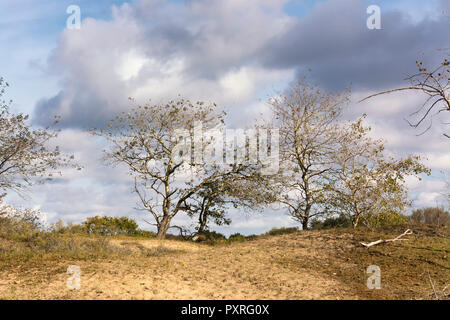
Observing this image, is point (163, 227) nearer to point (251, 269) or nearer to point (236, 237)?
point (236, 237)

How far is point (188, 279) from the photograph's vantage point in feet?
29.5

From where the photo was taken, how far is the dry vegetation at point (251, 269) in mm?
8344

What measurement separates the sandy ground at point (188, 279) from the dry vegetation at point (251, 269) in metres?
0.02

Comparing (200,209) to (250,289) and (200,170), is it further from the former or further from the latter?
(250,289)

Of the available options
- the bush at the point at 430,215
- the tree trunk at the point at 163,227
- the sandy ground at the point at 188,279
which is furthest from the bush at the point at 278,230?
the sandy ground at the point at 188,279

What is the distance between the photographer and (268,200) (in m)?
19.4

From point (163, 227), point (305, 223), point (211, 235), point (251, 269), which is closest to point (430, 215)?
point (305, 223)

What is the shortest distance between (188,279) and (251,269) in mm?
1803

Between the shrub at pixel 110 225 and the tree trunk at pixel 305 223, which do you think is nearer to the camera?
the tree trunk at pixel 305 223

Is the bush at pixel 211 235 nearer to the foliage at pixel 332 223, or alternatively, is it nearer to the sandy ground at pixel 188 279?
the foliage at pixel 332 223

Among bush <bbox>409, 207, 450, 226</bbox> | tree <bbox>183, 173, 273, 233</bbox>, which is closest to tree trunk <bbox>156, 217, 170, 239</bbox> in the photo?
tree <bbox>183, 173, 273, 233</bbox>

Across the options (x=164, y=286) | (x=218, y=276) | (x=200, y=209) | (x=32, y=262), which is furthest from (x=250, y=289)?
(x=200, y=209)

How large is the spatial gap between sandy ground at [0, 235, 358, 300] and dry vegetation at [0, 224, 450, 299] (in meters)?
0.02
